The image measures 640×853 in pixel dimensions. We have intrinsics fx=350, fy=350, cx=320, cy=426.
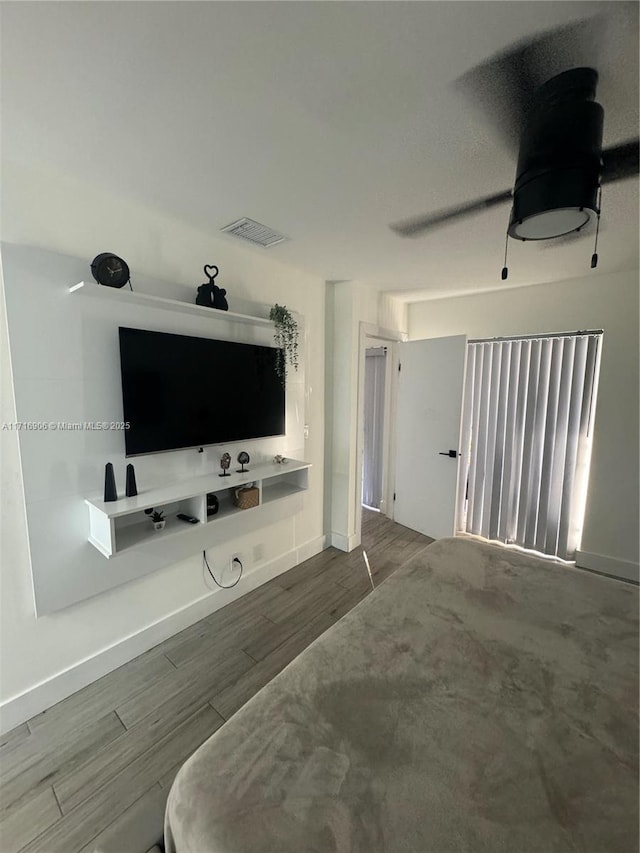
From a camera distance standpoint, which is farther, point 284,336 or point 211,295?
point 284,336

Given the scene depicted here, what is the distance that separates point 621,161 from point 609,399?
2057 millimetres

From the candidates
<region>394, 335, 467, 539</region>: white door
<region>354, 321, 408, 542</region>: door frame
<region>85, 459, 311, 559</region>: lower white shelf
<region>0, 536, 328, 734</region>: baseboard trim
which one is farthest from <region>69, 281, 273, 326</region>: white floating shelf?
<region>394, 335, 467, 539</region>: white door

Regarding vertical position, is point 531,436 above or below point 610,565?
above

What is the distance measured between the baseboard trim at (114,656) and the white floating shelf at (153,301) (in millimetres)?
1833

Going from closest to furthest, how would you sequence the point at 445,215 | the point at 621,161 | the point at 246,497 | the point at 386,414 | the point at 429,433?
1. the point at 621,161
2. the point at 445,215
3. the point at 246,497
4. the point at 429,433
5. the point at 386,414

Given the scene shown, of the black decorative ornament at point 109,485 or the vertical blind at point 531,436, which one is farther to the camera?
the vertical blind at point 531,436

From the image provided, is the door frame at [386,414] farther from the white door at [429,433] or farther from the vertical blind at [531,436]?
the vertical blind at [531,436]

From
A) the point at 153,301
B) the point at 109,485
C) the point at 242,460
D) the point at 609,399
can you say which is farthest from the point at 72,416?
the point at 609,399

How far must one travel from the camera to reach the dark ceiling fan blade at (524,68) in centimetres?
91

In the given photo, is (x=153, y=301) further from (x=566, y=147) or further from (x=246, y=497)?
(x=566, y=147)

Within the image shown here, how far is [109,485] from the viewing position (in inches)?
67.1

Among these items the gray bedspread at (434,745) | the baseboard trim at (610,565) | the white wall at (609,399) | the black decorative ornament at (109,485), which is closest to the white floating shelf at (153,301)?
the black decorative ornament at (109,485)

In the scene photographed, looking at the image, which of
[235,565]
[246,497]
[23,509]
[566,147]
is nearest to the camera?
[566,147]

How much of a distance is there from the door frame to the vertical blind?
0.82 meters
